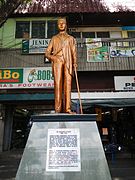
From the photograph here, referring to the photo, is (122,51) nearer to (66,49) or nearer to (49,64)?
(49,64)

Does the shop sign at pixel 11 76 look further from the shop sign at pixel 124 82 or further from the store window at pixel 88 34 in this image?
the shop sign at pixel 124 82

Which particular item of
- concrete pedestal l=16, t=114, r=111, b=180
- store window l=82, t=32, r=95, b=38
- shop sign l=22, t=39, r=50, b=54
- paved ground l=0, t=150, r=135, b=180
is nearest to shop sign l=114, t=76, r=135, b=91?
store window l=82, t=32, r=95, b=38

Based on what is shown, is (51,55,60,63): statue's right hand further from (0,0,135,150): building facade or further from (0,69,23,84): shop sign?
(0,69,23,84): shop sign

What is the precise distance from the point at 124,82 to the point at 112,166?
16.1 feet

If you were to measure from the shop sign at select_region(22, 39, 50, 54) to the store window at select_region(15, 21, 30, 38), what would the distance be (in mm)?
871

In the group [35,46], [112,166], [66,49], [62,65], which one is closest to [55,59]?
[62,65]

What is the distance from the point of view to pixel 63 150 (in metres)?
5.04

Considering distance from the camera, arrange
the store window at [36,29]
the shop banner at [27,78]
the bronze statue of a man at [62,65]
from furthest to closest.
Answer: the store window at [36,29]
the shop banner at [27,78]
the bronze statue of a man at [62,65]

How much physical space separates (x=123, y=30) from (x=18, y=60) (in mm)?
6275

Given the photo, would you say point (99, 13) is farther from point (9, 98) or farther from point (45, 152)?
point (45, 152)

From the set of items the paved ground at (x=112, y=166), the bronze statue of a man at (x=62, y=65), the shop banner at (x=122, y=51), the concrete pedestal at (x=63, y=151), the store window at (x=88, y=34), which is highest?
the store window at (x=88, y=34)

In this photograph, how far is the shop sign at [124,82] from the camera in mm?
13156

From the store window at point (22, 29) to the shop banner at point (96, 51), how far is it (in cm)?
355

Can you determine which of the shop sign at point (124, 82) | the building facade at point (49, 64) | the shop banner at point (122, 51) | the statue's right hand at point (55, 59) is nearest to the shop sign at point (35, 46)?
the building facade at point (49, 64)
